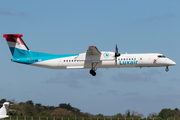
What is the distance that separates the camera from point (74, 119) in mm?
36250

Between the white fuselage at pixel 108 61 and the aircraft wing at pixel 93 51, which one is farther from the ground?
the aircraft wing at pixel 93 51

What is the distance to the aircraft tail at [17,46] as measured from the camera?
35000mm

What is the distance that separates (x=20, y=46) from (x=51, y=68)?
465cm

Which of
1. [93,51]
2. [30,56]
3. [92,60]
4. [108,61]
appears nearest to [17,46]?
[30,56]

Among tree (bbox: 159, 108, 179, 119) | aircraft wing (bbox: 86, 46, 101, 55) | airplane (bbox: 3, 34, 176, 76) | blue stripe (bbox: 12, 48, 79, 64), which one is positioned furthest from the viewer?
tree (bbox: 159, 108, 179, 119)

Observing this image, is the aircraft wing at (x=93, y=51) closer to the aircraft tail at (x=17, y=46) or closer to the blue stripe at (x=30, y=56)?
the blue stripe at (x=30, y=56)

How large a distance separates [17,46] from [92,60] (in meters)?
9.14

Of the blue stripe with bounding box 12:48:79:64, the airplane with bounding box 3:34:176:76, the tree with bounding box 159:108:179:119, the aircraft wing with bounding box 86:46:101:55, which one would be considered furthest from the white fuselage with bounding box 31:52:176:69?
the tree with bounding box 159:108:179:119

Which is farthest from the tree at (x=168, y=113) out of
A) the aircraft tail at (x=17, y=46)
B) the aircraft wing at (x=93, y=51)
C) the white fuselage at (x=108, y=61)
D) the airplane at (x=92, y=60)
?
the aircraft tail at (x=17, y=46)

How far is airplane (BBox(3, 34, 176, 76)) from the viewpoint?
33.3 m

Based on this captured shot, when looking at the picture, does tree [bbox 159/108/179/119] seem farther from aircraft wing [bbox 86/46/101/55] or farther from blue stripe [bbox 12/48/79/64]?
blue stripe [bbox 12/48/79/64]

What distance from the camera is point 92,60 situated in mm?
33375

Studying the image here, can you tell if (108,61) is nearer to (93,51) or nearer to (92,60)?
(92,60)

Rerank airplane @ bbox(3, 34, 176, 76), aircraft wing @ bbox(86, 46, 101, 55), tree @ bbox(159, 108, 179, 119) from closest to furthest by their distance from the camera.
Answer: aircraft wing @ bbox(86, 46, 101, 55), airplane @ bbox(3, 34, 176, 76), tree @ bbox(159, 108, 179, 119)
